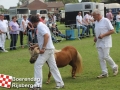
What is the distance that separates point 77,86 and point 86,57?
4.60m

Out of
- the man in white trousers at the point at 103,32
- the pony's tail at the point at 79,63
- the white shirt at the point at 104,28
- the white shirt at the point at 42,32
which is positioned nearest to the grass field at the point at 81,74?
the pony's tail at the point at 79,63

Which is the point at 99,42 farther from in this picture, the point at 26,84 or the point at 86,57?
the point at 86,57

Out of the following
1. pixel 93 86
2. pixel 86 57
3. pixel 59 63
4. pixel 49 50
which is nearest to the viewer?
pixel 49 50

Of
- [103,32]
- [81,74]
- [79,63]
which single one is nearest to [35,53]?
[79,63]

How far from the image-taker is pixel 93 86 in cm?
745

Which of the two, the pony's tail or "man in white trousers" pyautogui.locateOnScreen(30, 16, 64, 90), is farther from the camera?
the pony's tail

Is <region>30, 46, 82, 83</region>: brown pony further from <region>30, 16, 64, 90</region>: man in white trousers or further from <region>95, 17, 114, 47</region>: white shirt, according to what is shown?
<region>95, 17, 114, 47</region>: white shirt

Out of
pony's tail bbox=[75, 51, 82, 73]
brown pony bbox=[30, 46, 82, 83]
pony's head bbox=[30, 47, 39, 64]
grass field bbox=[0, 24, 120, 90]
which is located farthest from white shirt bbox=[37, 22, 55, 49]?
pony's tail bbox=[75, 51, 82, 73]

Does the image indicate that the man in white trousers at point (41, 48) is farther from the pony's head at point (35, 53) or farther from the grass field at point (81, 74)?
the grass field at point (81, 74)

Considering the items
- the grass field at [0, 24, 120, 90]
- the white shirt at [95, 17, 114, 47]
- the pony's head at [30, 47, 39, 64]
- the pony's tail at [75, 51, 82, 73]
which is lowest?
the grass field at [0, 24, 120, 90]

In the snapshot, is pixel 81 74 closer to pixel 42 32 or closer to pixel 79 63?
pixel 79 63

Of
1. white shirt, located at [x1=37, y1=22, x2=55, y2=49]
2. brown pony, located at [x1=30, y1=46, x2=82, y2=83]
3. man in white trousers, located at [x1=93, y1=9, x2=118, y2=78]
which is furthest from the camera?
man in white trousers, located at [x1=93, y1=9, x2=118, y2=78]

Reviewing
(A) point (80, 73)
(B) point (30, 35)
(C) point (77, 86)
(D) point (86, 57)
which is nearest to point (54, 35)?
(B) point (30, 35)

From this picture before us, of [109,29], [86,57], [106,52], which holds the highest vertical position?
[109,29]
